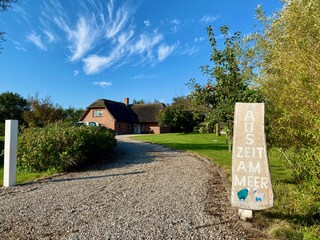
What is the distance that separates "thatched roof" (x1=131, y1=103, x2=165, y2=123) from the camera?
44.3m

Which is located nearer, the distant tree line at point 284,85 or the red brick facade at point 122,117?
the distant tree line at point 284,85

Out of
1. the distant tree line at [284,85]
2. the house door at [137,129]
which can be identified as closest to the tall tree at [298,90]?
the distant tree line at [284,85]

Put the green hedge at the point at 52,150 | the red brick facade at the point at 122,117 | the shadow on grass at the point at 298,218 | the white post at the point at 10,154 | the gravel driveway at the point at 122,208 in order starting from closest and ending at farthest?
the gravel driveway at the point at 122,208 → the shadow on grass at the point at 298,218 → the white post at the point at 10,154 → the green hedge at the point at 52,150 → the red brick facade at the point at 122,117

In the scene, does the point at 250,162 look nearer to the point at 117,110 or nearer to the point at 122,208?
the point at 122,208

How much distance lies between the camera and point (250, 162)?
3.85 metres

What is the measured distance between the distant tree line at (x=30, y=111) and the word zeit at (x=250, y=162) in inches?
712

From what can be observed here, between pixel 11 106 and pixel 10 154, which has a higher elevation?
pixel 11 106

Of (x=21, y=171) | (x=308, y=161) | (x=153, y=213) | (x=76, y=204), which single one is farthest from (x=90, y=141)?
(x=308, y=161)

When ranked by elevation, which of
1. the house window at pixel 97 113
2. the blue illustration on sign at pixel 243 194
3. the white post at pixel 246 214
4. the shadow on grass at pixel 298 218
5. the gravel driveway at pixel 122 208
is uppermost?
the house window at pixel 97 113

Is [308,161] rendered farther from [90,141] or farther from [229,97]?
[90,141]

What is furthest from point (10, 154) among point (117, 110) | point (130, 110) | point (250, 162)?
point (130, 110)

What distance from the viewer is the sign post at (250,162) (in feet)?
12.3

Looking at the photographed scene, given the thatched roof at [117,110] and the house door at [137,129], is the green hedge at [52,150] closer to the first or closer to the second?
the thatched roof at [117,110]

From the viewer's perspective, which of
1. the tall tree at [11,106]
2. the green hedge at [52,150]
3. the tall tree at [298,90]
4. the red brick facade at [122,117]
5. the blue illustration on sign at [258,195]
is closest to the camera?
the tall tree at [298,90]
